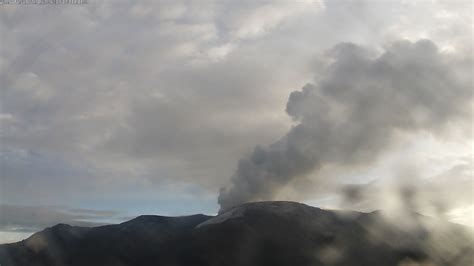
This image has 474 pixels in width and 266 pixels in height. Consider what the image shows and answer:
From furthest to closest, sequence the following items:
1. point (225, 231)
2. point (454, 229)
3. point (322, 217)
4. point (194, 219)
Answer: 1. point (194, 219)
2. point (454, 229)
3. point (322, 217)
4. point (225, 231)

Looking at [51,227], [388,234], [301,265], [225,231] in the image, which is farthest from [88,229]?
[388,234]

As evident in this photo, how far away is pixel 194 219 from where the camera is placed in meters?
94.8

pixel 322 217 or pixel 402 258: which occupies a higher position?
pixel 322 217

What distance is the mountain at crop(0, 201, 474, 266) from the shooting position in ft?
244

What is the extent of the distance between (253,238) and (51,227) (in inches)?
1706

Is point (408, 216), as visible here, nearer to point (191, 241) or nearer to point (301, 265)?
point (301, 265)

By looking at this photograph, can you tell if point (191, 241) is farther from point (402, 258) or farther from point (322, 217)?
point (402, 258)

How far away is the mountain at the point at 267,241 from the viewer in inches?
2928

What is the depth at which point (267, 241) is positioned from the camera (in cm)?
7525

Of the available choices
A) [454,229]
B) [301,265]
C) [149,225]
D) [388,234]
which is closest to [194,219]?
[149,225]

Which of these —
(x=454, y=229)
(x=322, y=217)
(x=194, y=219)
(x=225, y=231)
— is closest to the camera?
(x=225, y=231)

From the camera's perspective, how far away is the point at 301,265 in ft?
245

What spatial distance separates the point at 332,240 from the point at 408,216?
16.8m

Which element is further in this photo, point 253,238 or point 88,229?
point 88,229
